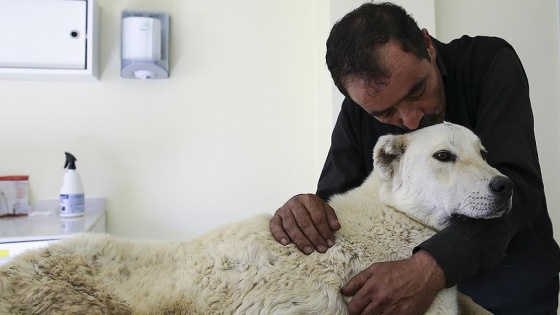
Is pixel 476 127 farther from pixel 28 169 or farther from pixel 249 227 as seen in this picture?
pixel 28 169

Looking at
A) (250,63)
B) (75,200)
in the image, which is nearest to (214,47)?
(250,63)

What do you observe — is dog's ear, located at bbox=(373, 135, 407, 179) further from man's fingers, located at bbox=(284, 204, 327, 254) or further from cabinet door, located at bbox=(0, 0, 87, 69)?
cabinet door, located at bbox=(0, 0, 87, 69)

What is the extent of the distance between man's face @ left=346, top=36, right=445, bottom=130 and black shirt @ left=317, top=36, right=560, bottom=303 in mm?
123

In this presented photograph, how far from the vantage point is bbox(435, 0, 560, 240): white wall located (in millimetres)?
3008

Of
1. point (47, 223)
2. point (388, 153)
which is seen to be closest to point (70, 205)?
point (47, 223)

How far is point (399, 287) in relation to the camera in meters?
1.10

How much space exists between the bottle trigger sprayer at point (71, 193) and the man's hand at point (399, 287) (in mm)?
1849

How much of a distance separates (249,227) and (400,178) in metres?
0.52

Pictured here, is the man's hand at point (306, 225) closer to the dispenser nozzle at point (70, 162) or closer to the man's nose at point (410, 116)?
the man's nose at point (410, 116)

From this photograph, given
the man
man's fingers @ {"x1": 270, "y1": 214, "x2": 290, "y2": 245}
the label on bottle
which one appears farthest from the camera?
the label on bottle

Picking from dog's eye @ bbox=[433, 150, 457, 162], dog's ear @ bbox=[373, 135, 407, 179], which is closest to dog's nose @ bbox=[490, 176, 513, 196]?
dog's eye @ bbox=[433, 150, 457, 162]

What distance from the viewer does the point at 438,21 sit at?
2.92 metres

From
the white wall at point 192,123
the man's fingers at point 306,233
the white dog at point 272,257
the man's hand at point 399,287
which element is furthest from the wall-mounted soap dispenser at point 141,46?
the man's hand at point 399,287

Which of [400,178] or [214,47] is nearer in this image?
[400,178]
